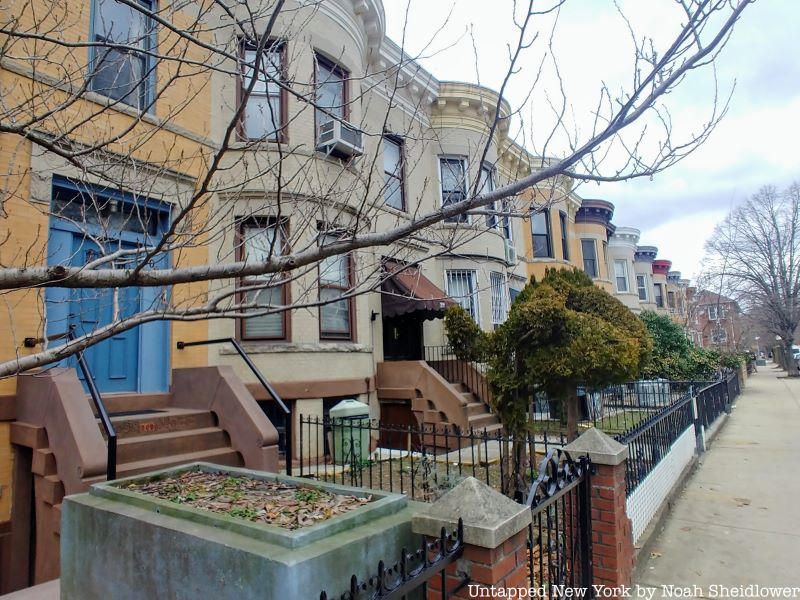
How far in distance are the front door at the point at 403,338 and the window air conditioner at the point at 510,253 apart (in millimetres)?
4667

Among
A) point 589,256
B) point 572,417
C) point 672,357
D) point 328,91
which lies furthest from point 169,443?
point 589,256

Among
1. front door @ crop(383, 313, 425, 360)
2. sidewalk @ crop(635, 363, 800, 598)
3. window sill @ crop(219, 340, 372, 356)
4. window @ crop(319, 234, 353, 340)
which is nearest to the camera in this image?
sidewalk @ crop(635, 363, 800, 598)

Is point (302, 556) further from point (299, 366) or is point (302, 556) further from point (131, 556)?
point (299, 366)

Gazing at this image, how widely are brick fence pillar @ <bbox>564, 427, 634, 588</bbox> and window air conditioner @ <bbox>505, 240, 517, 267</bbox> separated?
1242 cm

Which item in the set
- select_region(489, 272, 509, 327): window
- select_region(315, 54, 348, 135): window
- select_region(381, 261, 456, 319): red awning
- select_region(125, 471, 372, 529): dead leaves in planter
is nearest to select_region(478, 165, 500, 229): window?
select_region(125, 471, 372, 529): dead leaves in planter

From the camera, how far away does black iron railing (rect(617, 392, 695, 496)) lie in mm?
4914

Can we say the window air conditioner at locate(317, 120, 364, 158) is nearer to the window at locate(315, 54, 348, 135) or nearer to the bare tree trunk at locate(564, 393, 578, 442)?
the window at locate(315, 54, 348, 135)

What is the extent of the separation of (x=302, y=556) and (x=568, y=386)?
545 centimetres

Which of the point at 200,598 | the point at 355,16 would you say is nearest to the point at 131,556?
the point at 200,598

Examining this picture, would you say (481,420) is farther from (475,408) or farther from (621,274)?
(621,274)

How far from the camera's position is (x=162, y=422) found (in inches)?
243

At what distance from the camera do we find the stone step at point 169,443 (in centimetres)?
545

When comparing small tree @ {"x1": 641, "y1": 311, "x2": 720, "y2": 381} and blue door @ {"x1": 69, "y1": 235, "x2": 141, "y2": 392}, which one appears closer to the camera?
blue door @ {"x1": 69, "y1": 235, "x2": 141, "y2": 392}

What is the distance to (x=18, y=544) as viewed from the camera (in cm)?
548
